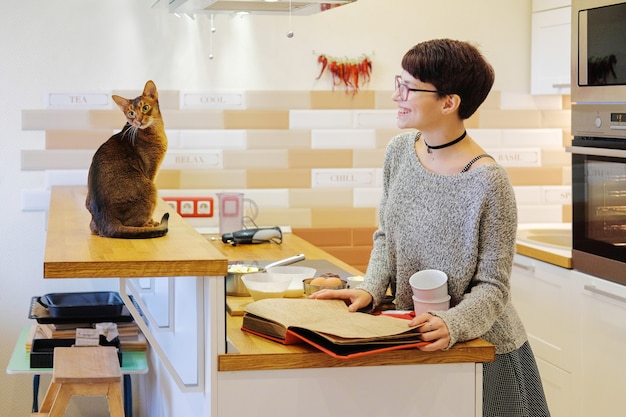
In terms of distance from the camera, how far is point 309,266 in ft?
11.3

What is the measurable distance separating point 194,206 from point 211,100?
50 cm

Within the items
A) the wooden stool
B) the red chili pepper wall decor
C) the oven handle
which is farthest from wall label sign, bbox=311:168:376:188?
the wooden stool

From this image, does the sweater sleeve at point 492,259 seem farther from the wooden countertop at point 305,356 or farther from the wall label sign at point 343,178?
the wall label sign at point 343,178

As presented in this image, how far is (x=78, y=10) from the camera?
163 inches

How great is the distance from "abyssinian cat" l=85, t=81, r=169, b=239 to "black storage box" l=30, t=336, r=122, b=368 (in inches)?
46.9

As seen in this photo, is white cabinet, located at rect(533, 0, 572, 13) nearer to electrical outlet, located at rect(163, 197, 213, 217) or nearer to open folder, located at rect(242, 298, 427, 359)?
electrical outlet, located at rect(163, 197, 213, 217)

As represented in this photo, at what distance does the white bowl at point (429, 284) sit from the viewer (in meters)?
2.08

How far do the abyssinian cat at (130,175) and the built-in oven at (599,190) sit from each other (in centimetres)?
179

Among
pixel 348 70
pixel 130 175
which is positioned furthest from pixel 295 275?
pixel 348 70

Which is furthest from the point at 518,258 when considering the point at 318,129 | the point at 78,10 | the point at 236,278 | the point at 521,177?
the point at 78,10

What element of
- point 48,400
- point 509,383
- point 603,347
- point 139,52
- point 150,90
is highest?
point 139,52

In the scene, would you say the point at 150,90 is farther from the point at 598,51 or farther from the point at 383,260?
the point at 598,51

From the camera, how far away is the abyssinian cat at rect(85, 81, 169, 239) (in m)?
2.20

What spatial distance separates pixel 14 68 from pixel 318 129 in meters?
1.40
